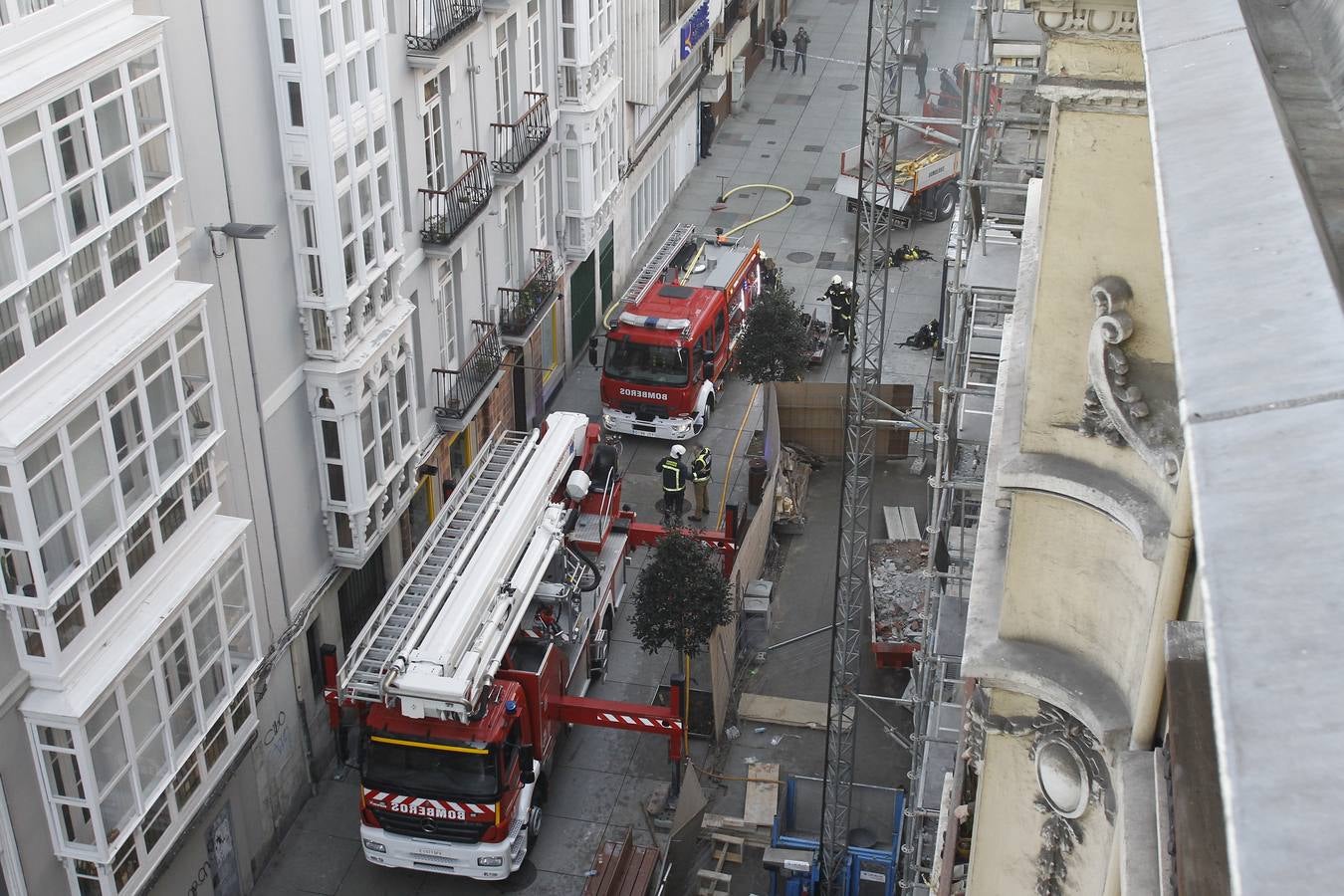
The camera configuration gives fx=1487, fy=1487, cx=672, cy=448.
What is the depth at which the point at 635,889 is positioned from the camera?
1884cm

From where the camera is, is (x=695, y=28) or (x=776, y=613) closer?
(x=776, y=613)

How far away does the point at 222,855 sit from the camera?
1959cm

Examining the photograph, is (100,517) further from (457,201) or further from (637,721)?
(457,201)

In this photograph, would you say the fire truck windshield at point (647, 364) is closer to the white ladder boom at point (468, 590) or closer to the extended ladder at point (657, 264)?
the extended ladder at point (657, 264)

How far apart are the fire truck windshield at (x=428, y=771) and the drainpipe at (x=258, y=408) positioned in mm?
2462

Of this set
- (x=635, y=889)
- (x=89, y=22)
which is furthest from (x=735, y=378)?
(x=89, y=22)

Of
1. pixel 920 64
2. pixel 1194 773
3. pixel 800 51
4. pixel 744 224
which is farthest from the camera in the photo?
pixel 800 51

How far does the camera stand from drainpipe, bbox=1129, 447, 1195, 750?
16.4ft

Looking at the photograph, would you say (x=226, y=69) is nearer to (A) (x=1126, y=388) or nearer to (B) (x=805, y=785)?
(B) (x=805, y=785)

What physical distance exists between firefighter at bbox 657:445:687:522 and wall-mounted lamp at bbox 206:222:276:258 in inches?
442

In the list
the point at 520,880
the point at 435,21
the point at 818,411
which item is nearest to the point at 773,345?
the point at 818,411

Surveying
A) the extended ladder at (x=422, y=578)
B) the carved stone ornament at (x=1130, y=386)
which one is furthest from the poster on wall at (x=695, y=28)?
the carved stone ornament at (x=1130, y=386)

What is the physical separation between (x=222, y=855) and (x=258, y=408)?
5.91 meters

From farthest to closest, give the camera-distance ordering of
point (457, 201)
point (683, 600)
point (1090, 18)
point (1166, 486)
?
point (457, 201), point (683, 600), point (1090, 18), point (1166, 486)
